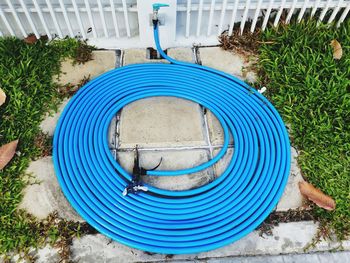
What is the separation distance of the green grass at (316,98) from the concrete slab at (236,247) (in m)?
0.20

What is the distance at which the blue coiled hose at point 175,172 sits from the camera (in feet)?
8.25

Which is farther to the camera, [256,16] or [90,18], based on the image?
[256,16]

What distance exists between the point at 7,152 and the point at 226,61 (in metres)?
2.11

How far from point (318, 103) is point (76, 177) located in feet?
7.02

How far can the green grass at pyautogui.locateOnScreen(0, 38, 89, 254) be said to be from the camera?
253 centimetres

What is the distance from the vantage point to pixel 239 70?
347 cm

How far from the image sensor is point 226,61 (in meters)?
3.52

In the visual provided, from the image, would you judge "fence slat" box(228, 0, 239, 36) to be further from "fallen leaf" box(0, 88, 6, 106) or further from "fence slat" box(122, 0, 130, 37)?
"fallen leaf" box(0, 88, 6, 106)

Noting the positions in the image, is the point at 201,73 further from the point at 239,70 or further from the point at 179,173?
the point at 179,173

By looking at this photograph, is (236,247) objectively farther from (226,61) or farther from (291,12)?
(291,12)

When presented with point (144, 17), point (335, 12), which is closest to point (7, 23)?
point (144, 17)

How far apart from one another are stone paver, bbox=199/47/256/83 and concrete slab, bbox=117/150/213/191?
956 mm

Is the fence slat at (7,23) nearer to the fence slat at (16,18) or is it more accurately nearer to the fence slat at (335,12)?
the fence slat at (16,18)

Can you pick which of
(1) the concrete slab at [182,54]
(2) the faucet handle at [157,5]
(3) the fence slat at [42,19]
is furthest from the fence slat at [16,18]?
(1) the concrete slab at [182,54]
